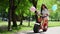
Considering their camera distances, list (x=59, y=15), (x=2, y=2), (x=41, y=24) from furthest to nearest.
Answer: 1. (x=59, y=15)
2. (x=2, y=2)
3. (x=41, y=24)

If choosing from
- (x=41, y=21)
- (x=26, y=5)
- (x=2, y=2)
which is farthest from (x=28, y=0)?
(x=41, y=21)

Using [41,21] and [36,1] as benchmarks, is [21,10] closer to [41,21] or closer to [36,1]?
[36,1]

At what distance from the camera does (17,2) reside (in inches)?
814

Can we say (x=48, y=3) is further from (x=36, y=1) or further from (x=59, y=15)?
(x=59, y=15)

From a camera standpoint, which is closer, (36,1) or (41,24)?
(41,24)

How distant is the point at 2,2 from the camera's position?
2011 centimetres

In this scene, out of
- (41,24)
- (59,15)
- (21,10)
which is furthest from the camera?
(59,15)

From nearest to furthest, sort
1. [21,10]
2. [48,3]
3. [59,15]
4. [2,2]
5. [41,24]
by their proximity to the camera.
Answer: [41,24], [2,2], [21,10], [48,3], [59,15]

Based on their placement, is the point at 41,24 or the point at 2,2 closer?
the point at 41,24

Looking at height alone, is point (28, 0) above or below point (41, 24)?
above

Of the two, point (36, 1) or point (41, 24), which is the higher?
point (36, 1)

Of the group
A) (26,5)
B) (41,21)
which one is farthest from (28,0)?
(41,21)

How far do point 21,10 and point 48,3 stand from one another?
12.7 feet

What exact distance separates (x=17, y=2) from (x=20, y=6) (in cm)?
60
